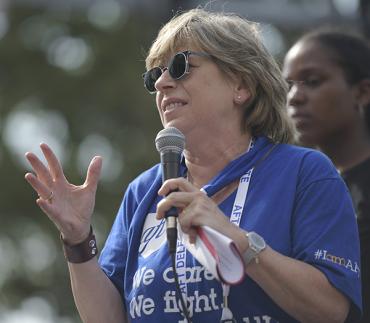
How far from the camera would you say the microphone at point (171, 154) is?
388 cm

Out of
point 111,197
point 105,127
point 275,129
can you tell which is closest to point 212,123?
point 275,129

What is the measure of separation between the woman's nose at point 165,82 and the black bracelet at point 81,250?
0.62 metres

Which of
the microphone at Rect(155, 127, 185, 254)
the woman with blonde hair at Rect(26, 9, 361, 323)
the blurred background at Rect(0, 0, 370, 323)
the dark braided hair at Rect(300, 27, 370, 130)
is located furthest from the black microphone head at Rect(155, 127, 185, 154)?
the blurred background at Rect(0, 0, 370, 323)

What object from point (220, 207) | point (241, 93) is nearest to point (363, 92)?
point (241, 93)

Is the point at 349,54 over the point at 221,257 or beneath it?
over

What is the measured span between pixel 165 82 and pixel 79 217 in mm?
616

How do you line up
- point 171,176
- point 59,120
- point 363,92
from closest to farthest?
1. point 171,176
2. point 363,92
3. point 59,120

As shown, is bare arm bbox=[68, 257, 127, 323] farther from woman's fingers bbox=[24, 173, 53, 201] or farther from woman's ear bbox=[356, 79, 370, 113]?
woman's ear bbox=[356, 79, 370, 113]

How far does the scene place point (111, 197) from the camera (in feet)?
55.6

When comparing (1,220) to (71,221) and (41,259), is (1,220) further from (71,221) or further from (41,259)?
(71,221)

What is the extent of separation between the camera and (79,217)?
14.2 ft

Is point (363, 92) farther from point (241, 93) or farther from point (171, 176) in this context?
point (171, 176)

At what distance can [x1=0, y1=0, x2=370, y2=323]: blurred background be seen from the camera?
17.3m

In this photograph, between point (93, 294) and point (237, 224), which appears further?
point (93, 294)
